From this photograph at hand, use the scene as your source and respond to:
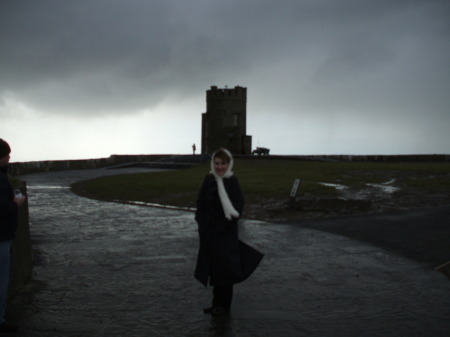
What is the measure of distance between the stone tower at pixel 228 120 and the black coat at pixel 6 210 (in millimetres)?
53402

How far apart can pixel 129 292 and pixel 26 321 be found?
1197 mm

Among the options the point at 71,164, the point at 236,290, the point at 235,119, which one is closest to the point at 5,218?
the point at 236,290

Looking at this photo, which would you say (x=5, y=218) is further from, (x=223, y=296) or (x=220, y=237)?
(x=223, y=296)

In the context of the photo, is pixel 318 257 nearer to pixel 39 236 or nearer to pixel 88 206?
pixel 39 236

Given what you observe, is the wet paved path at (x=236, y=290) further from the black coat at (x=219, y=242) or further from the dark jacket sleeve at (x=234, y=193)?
the dark jacket sleeve at (x=234, y=193)

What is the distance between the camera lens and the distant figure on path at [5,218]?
4.10 meters

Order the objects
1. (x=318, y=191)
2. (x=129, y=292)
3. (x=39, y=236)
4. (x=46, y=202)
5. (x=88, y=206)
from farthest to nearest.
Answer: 1. (x=318, y=191)
2. (x=46, y=202)
3. (x=88, y=206)
4. (x=39, y=236)
5. (x=129, y=292)

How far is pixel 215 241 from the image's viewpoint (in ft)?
15.5

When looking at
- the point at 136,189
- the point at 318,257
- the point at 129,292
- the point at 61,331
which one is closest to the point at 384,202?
the point at 318,257

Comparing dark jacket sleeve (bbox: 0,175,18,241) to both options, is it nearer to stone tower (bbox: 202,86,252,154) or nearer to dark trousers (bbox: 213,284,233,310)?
dark trousers (bbox: 213,284,233,310)

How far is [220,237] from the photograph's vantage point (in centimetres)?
471

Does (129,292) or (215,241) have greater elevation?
(215,241)

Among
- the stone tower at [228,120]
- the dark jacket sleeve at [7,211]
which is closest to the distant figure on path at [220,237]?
the dark jacket sleeve at [7,211]

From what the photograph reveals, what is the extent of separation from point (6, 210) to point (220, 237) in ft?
6.39
